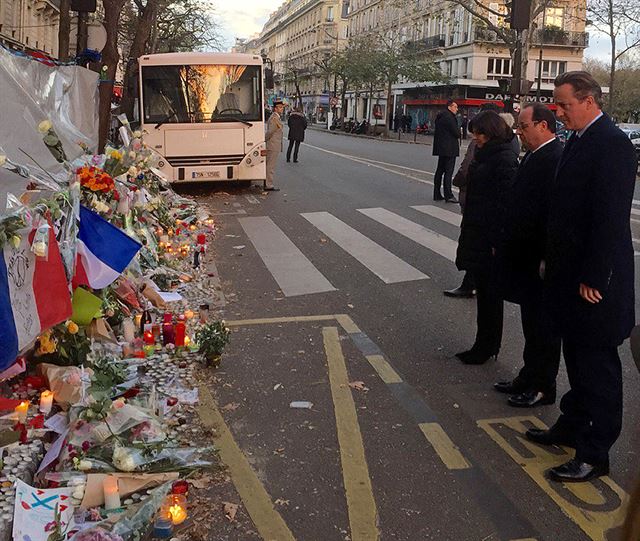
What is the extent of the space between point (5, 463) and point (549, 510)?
2696 mm

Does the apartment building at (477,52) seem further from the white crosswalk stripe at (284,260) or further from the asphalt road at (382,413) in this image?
the asphalt road at (382,413)

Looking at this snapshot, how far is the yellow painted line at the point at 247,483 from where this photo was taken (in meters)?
3.39

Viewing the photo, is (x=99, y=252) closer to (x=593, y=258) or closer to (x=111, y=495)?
(x=111, y=495)

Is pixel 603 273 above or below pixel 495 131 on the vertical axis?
below

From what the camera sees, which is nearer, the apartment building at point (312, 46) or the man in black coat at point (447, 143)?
the man in black coat at point (447, 143)

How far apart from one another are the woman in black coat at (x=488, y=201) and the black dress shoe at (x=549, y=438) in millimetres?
1221

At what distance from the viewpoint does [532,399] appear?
4.82 m

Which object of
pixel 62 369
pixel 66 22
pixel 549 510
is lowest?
pixel 549 510

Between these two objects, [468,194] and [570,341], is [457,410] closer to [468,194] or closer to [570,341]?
[570,341]

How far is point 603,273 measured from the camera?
12.0 feet

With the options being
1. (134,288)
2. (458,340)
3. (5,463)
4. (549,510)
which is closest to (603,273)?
(549,510)

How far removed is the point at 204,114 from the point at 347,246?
6.56m

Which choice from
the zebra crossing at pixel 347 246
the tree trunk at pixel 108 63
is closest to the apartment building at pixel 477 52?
the tree trunk at pixel 108 63

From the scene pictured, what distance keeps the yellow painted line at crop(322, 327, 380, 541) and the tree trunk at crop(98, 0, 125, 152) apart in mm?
10705
